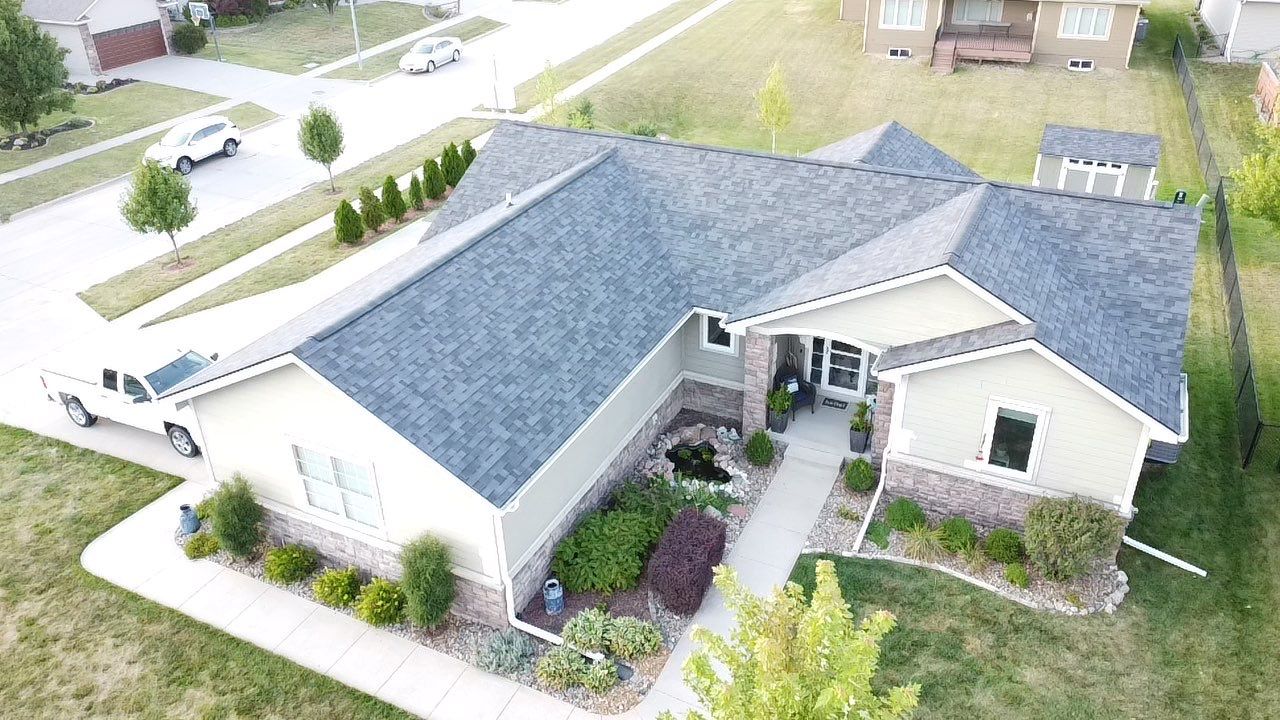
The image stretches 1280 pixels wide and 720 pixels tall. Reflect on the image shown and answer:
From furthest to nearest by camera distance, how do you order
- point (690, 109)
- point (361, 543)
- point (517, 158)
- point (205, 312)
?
point (690, 109) → point (205, 312) → point (517, 158) → point (361, 543)

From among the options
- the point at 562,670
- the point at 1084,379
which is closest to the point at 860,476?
the point at 1084,379

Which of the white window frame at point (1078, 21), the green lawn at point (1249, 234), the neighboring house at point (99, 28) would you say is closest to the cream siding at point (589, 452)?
the green lawn at point (1249, 234)

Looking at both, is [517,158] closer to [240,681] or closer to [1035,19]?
[240,681]

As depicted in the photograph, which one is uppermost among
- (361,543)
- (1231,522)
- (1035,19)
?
(1035,19)

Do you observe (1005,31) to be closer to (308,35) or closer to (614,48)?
(614,48)

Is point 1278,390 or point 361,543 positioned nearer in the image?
point 361,543

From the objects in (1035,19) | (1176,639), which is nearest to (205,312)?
(1176,639)

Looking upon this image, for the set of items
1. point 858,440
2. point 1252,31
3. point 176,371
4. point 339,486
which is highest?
point 1252,31
